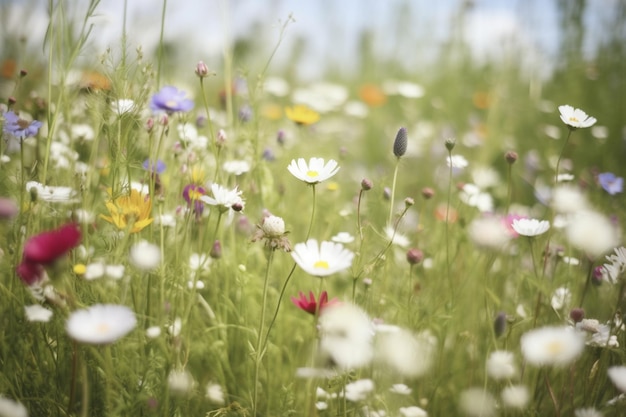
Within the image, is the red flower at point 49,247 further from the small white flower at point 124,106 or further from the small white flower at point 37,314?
the small white flower at point 124,106

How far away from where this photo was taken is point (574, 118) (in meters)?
1.02

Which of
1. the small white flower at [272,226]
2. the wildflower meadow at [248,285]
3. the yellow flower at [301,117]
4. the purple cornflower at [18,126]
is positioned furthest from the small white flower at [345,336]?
the yellow flower at [301,117]

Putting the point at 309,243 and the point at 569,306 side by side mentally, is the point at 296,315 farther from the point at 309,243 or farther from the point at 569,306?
the point at 569,306

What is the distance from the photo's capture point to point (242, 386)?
1.06 meters

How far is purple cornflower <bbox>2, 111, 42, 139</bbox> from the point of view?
3.21 feet

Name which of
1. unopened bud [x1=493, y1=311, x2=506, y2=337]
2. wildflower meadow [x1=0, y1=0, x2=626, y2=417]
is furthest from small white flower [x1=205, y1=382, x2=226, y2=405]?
unopened bud [x1=493, y1=311, x2=506, y2=337]

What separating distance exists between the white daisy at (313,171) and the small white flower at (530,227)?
338 mm

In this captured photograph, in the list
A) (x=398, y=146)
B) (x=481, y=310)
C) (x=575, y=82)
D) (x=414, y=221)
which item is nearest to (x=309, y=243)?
(x=398, y=146)

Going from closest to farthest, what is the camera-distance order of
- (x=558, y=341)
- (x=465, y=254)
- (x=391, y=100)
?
1. (x=558, y=341)
2. (x=465, y=254)
3. (x=391, y=100)

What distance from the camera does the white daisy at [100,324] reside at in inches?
24.4

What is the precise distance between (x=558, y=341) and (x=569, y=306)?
396 millimetres

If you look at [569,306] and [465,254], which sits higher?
[465,254]

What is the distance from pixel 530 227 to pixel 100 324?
71 centimetres

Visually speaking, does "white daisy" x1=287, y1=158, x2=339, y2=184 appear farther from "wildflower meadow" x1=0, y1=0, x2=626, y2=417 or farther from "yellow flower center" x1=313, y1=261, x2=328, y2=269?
"yellow flower center" x1=313, y1=261, x2=328, y2=269
